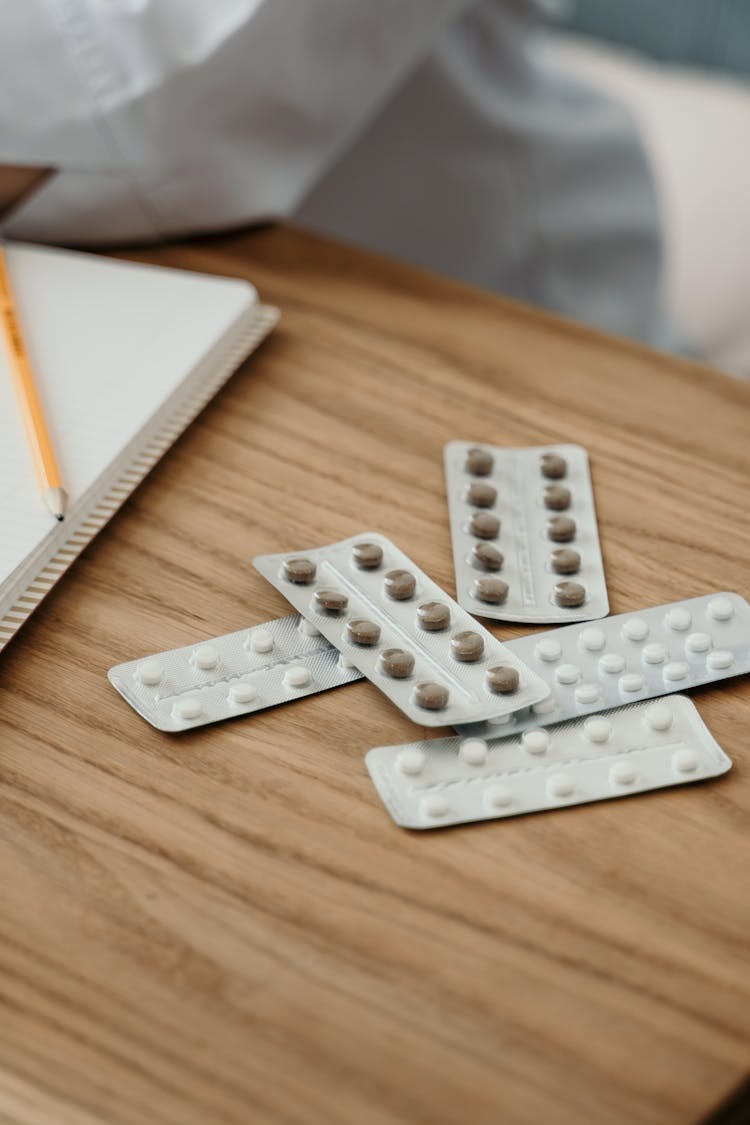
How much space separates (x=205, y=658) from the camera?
44cm

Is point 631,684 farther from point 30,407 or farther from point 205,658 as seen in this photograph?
point 30,407

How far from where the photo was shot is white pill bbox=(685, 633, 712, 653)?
447 millimetres

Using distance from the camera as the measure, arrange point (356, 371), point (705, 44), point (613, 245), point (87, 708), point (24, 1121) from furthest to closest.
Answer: point (705, 44) → point (613, 245) → point (356, 371) → point (87, 708) → point (24, 1121)

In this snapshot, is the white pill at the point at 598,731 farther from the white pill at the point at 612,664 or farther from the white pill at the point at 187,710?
the white pill at the point at 187,710

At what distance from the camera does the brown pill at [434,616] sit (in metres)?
0.44

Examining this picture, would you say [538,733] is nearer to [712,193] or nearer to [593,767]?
[593,767]

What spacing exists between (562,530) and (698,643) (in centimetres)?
8

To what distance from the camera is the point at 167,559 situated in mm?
493

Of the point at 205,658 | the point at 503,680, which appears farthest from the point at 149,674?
the point at 503,680

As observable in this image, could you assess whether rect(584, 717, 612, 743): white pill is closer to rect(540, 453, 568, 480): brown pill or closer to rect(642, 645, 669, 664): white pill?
rect(642, 645, 669, 664): white pill

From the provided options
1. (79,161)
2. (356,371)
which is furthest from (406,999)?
(79,161)

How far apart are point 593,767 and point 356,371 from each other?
0.85ft

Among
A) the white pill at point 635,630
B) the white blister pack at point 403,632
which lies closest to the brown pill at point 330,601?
the white blister pack at point 403,632

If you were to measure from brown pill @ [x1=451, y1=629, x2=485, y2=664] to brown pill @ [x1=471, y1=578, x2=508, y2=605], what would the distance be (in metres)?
0.03
